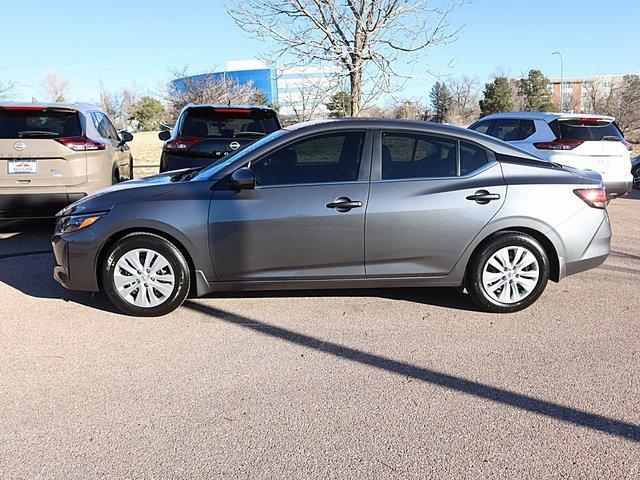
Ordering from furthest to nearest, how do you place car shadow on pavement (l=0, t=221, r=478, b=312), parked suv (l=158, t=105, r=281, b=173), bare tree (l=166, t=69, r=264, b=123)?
bare tree (l=166, t=69, r=264, b=123), parked suv (l=158, t=105, r=281, b=173), car shadow on pavement (l=0, t=221, r=478, b=312)

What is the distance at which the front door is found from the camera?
4.35 metres

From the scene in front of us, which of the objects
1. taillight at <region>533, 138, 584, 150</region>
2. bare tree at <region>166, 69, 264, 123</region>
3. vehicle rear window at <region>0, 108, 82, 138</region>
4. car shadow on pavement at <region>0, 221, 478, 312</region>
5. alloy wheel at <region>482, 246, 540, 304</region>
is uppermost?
bare tree at <region>166, 69, 264, 123</region>

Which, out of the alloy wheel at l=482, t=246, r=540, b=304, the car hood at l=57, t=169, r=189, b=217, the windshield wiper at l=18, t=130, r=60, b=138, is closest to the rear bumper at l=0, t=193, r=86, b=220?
the windshield wiper at l=18, t=130, r=60, b=138

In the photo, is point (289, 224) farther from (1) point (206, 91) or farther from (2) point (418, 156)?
(1) point (206, 91)

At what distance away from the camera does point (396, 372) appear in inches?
139

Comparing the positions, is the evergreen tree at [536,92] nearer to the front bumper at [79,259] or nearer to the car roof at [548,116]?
the car roof at [548,116]

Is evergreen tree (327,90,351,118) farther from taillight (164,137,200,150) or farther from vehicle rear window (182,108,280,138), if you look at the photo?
taillight (164,137,200,150)

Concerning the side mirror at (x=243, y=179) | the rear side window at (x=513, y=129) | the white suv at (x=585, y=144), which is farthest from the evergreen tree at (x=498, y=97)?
the side mirror at (x=243, y=179)

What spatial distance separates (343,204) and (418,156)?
0.83 meters

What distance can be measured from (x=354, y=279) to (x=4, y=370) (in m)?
2.63

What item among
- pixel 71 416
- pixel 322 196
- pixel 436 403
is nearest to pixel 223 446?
pixel 71 416

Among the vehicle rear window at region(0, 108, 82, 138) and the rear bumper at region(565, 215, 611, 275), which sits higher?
the vehicle rear window at region(0, 108, 82, 138)

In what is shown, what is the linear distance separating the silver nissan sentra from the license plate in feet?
8.33

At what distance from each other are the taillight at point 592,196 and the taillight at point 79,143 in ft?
18.8
